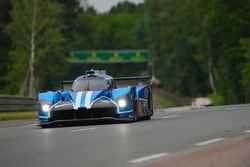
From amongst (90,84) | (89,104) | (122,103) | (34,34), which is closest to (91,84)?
(90,84)

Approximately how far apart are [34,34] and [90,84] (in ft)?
157

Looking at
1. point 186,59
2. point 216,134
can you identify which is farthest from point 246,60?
point 216,134

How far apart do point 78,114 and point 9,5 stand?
59421 millimetres

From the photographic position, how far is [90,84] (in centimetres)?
2409

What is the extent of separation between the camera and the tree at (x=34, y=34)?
71312mm

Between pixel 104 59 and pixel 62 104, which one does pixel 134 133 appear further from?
pixel 104 59

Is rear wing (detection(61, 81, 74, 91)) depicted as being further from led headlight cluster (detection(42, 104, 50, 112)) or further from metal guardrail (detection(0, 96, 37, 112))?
metal guardrail (detection(0, 96, 37, 112))

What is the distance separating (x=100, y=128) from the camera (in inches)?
794

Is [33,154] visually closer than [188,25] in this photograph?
Yes

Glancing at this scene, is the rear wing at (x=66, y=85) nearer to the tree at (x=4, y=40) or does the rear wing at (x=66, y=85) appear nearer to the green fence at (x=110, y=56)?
the tree at (x=4, y=40)

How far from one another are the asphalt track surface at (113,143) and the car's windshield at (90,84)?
323 cm

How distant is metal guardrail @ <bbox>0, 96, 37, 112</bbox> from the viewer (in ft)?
111

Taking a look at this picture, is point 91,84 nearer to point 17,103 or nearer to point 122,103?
point 122,103

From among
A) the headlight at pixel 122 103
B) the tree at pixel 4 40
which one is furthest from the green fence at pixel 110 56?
the headlight at pixel 122 103
